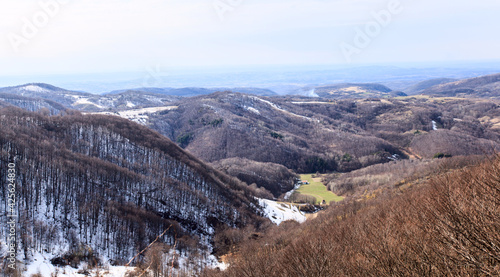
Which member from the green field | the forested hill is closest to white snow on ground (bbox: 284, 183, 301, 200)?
the green field

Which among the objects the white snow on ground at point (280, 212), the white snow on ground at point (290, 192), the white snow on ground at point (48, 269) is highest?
the white snow on ground at point (48, 269)

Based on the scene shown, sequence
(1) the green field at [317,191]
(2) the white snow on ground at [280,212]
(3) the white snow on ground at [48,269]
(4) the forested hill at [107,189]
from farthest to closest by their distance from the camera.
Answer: (1) the green field at [317,191]
(2) the white snow on ground at [280,212]
(4) the forested hill at [107,189]
(3) the white snow on ground at [48,269]

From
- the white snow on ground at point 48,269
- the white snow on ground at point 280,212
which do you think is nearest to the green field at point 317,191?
the white snow on ground at point 280,212

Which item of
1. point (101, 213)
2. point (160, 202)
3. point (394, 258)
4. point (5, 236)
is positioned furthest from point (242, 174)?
point (394, 258)

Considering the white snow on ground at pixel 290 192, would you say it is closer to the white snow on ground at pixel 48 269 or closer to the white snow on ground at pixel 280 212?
the white snow on ground at pixel 280 212

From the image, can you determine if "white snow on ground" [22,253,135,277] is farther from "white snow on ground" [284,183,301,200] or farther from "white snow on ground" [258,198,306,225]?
"white snow on ground" [284,183,301,200]

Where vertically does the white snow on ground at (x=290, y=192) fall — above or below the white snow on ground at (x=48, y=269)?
below

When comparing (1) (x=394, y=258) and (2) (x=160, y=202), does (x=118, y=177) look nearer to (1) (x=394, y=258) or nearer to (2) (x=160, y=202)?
(2) (x=160, y=202)
